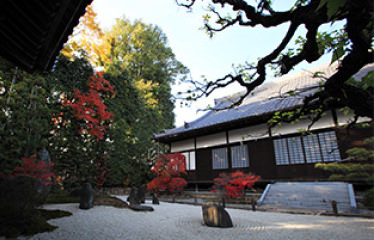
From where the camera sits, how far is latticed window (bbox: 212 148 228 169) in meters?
13.3

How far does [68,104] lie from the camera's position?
26.8 ft

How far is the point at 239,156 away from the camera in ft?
41.3

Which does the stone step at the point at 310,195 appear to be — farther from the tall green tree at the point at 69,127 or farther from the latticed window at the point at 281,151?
the tall green tree at the point at 69,127

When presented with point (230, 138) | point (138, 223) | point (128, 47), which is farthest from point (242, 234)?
point (128, 47)

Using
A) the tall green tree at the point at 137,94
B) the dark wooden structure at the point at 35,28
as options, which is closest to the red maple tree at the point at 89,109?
the tall green tree at the point at 137,94

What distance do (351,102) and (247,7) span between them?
221 centimetres

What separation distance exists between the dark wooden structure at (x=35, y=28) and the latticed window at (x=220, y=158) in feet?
39.2

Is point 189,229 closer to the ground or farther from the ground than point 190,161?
closer to the ground

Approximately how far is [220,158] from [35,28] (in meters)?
12.6

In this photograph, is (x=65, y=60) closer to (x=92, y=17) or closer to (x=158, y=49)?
(x=92, y=17)

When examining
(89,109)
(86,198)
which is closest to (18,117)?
(89,109)

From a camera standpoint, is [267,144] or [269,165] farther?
[267,144]

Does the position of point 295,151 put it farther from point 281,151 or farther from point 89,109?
point 89,109

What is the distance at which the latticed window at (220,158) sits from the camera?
13273 millimetres
